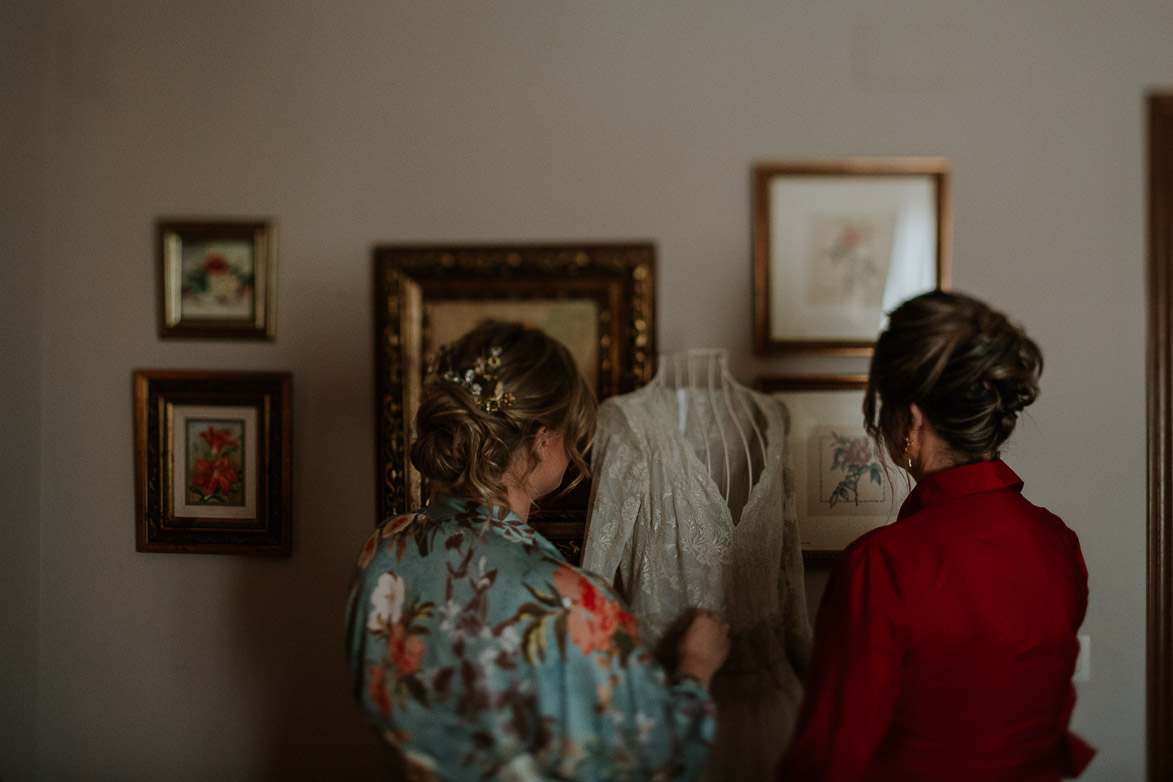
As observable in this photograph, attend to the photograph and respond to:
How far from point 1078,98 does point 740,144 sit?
83 centimetres

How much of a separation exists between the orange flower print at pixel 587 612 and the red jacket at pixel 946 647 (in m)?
0.31

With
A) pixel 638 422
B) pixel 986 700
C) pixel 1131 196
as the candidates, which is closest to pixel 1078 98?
pixel 1131 196

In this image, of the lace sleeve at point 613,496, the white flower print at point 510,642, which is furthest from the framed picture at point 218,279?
the white flower print at point 510,642

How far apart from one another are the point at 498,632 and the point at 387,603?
0.58ft

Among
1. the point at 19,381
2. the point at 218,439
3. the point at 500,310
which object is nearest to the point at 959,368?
the point at 500,310

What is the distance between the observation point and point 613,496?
148 centimetres

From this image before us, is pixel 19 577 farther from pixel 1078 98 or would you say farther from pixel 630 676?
pixel 1078 98

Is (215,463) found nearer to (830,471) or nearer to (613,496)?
(613,496)

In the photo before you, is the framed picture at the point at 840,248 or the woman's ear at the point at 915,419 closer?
the woman's ear at the point at 915,419

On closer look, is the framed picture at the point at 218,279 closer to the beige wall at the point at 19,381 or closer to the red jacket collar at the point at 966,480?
the beige wall at the point at 19,381

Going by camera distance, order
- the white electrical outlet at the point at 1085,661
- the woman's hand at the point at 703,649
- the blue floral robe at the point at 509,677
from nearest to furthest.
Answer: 1. the blue floral robe at the point at 509,677
2. the woman's hand at the point at 703,649
3. the white electrical outlet at the point at 1085,661

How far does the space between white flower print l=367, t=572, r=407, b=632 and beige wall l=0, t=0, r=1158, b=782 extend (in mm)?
841

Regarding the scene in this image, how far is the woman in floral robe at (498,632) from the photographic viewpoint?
1.01m

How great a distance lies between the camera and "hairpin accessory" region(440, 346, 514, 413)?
1.07 m
